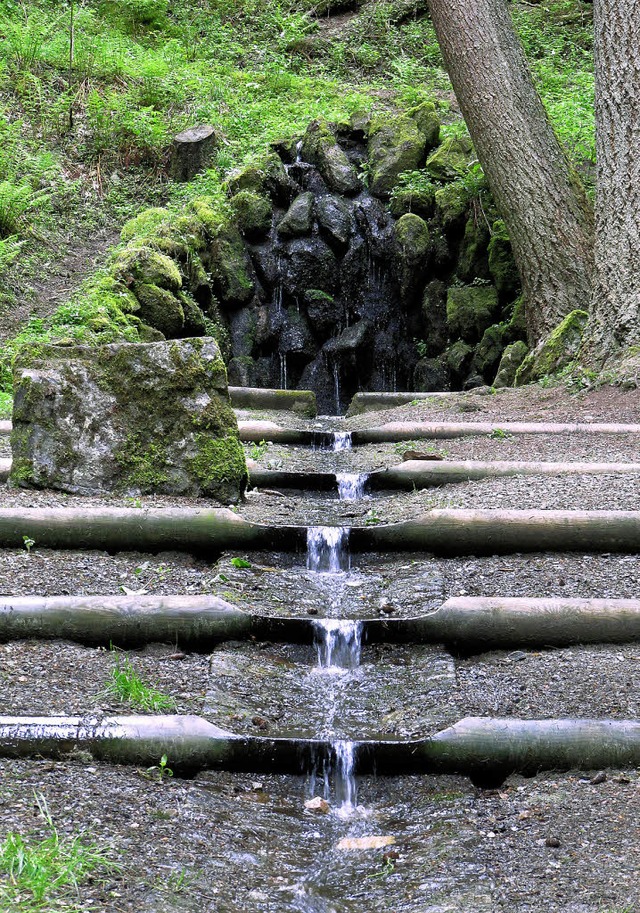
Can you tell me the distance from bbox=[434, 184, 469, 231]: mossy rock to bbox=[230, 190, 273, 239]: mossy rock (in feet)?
→ 8.64

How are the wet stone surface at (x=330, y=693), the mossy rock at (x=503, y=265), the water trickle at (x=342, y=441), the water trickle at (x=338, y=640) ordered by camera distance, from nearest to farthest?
the wet stone surface at (x=330, y=693), the water trickle at (x=338, y=640), the water trickle at (x=342, y=441), the mossy rock at (x=503, y=265)

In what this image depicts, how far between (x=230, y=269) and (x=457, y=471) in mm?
7736

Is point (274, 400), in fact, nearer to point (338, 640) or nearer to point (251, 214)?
point (251, 214)

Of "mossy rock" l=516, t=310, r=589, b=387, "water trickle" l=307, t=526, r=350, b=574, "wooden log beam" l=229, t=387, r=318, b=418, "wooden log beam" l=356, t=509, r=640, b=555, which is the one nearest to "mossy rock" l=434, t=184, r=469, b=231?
"mossy rock" l=516, t=310, r=589, b=387

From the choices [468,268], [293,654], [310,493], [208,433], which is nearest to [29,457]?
[208,433]

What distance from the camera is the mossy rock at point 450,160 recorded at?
13.8m

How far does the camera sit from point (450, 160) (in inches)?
547

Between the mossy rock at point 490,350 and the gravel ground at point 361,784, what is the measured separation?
6.42m

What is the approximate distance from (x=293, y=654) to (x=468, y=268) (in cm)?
965

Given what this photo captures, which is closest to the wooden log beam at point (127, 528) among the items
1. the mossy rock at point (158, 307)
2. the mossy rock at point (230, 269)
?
the mossy rock at point (158, 307)

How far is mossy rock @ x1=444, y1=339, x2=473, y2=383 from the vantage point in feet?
41.1

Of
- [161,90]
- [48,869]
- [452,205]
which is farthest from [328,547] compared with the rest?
[161,90]

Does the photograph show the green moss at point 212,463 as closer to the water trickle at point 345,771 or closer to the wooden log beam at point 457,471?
the wooden log beam at point 457,471

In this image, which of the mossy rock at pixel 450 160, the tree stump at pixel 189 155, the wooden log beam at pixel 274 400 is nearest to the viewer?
the wooden log beam at pixel 274 400
